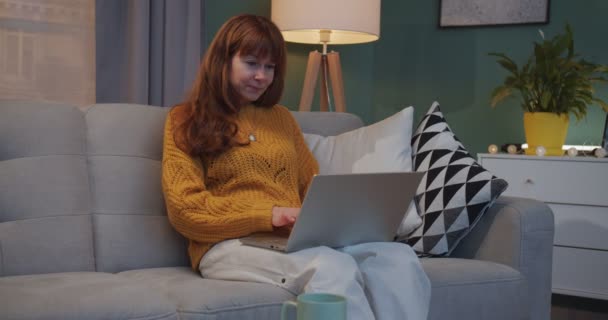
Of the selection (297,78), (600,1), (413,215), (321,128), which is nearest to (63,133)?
(321,128)

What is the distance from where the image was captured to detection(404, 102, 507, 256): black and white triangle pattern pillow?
1796 mm

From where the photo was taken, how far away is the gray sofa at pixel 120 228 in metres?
1.56

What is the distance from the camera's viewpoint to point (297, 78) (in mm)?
3555

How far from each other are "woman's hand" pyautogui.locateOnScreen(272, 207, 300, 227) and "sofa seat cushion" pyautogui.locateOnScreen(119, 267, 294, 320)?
157mm

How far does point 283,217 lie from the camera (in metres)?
1.50

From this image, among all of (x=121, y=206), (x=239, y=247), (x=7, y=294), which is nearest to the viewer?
(x=7, y=294)

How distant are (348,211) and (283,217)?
8.0 inches

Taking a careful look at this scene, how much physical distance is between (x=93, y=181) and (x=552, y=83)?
2.02m

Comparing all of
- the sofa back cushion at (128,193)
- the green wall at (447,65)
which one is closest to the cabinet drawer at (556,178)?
the green wall at (447,65)

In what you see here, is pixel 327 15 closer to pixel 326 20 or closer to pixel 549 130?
pixel 326 20

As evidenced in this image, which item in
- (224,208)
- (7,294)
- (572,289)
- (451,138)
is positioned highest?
(451,138)

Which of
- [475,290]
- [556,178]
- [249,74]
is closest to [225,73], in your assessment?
[249,74]

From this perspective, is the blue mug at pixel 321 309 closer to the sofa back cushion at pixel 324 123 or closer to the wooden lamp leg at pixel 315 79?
the sofa back cushion at pixel 324 123

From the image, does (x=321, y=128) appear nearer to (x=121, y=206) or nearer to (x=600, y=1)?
(x=121, y=206)
